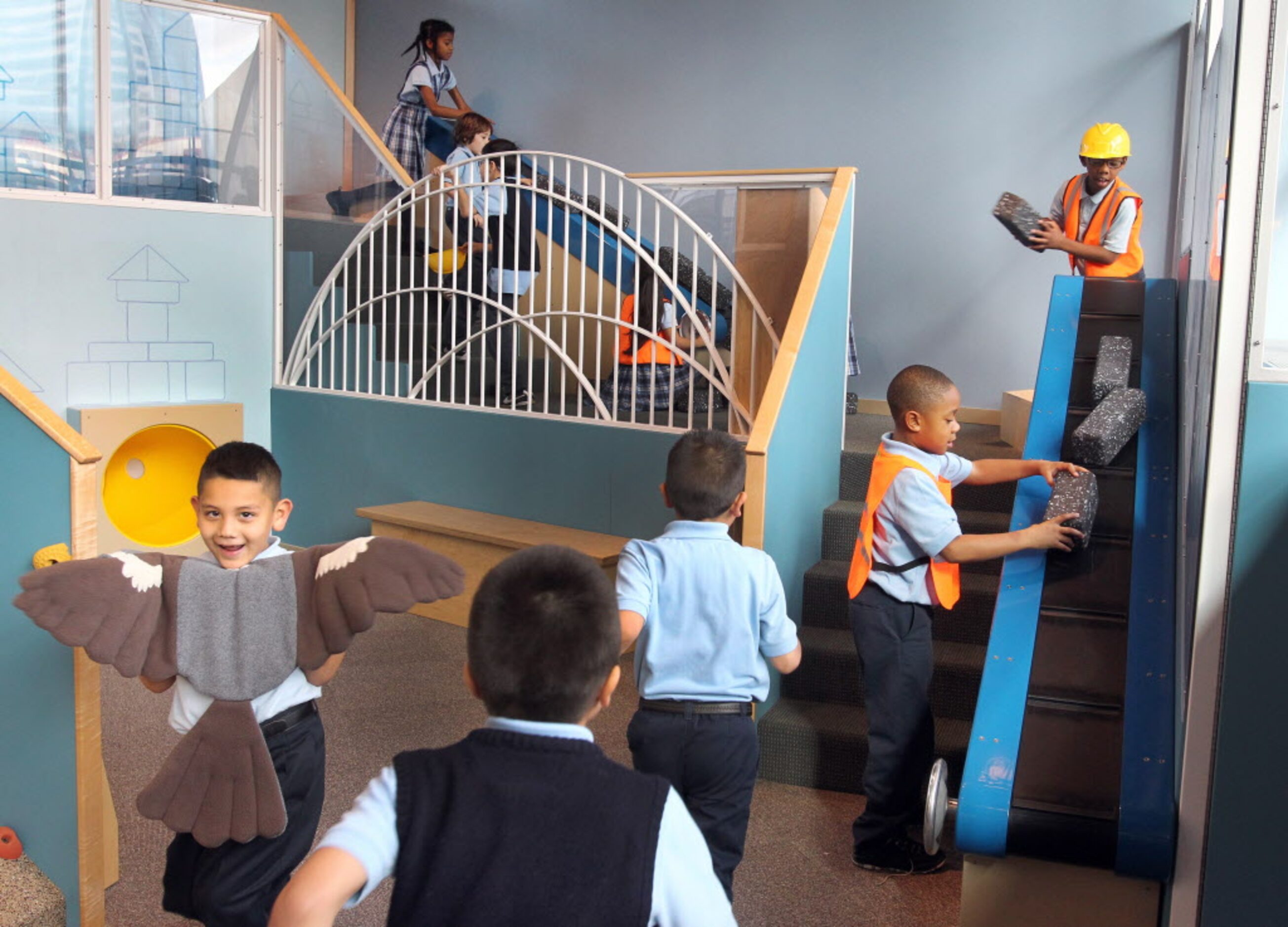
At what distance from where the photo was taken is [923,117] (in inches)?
262

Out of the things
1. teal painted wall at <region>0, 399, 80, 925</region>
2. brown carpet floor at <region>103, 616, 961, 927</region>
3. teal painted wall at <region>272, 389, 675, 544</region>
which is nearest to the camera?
teal painted wall at <region>0, 399, 80, 925</region>

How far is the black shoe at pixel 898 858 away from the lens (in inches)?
123

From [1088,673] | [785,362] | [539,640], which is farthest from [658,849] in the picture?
[785,362]

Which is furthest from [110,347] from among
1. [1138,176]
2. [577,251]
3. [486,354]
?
[1138,176]

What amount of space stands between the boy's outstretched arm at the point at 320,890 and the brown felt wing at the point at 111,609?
0.83 meters

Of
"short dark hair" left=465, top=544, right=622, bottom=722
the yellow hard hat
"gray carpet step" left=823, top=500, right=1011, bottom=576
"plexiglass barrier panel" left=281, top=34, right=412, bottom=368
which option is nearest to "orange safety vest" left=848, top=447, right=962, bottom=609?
"gray carpet step" left=823, top=500, right=1011, bottom=576

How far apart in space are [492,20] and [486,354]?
11.7ft

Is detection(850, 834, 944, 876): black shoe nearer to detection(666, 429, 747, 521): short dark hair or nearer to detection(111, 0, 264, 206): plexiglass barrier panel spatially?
detection(666, 429, 747, 521): short dark hair

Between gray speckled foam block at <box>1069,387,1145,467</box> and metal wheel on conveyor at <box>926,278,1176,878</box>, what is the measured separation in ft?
0.27

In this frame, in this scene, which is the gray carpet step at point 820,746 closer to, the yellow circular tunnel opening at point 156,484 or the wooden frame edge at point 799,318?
the wooden frame edge at point 799,318

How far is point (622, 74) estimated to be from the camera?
25.7ft

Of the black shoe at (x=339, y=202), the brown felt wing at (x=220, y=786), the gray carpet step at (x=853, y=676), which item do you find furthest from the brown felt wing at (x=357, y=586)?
the black shoe at (x=339, y=202)

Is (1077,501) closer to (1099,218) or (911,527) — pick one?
(911,527)

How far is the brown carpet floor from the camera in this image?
9.58 feet
